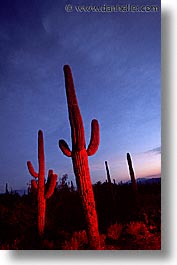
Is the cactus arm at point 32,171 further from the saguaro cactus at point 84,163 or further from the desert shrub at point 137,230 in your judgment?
the desert shrub at point 137,230

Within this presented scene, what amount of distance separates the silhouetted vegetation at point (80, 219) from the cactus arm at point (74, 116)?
20 cm

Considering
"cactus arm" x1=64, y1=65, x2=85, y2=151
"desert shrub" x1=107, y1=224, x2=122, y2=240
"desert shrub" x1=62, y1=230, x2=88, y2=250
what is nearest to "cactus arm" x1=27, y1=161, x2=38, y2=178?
"cactus arm" x1=64, y1=65, x2=85, y2=151

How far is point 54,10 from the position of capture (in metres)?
2.30

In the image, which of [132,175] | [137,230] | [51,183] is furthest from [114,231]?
[51,183]

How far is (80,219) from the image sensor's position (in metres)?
2.24

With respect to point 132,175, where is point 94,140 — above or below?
above

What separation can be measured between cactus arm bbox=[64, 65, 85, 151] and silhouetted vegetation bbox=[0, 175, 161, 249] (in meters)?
0.20

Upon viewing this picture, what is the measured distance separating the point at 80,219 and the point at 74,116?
55 centimetres

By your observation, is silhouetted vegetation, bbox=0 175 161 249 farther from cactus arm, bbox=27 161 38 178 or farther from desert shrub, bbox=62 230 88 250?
cactus arm, bbox=27 161 38 178

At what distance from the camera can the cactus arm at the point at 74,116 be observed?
2230 millimetres

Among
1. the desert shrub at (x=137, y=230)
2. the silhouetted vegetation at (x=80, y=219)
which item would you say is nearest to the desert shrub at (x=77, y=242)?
the silhouetted vegetation at (x=80, y=219)

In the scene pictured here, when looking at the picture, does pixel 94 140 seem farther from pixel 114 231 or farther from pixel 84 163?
pixel 114 231

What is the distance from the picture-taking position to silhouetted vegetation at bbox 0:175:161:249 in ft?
7.27

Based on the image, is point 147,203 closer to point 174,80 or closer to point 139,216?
point 139,216
